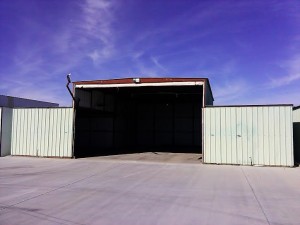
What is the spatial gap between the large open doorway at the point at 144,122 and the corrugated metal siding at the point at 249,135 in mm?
8774

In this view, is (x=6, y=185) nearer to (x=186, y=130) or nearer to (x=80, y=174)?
(x=80, y=174)

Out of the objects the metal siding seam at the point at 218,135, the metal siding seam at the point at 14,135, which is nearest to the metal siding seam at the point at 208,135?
the metal siding seam at the point at 218,135

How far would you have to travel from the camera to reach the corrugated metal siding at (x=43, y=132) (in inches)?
789

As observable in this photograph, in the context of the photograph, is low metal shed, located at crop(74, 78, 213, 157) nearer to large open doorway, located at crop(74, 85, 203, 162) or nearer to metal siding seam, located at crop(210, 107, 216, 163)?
large open doorway, located at crop(74, 85, 203, 162)

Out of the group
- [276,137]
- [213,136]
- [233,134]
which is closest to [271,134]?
[276,137]

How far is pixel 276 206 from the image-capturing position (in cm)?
840

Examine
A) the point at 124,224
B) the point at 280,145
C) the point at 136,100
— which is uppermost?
the point at 136,100

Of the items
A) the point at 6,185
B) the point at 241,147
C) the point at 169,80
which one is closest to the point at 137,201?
the point at 6,185

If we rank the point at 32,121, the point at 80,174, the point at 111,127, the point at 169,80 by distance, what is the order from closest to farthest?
the point at 80,174 → the point at 169,80 → the point at 32,121 → the point at 111,127

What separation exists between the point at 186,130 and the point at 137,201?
958 inches

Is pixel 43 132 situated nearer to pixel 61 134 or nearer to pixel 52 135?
pixel 52 135

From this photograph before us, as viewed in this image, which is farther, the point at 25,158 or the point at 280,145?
the point at 25,158

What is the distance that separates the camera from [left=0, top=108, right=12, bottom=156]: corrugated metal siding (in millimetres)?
20797

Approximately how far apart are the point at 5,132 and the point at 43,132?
2655 mm
